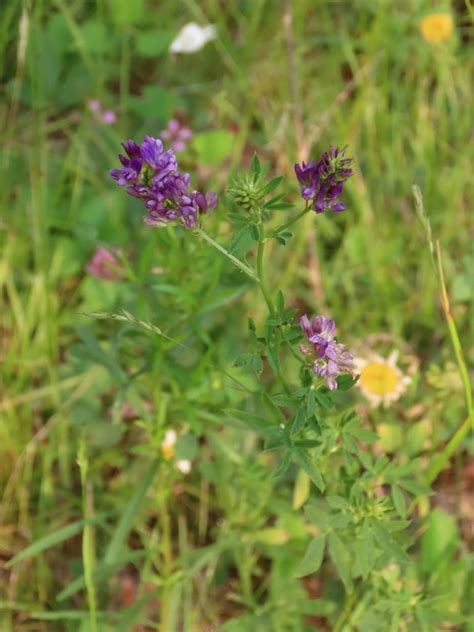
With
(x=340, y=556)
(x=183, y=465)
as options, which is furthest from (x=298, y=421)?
(x=183, y=465)

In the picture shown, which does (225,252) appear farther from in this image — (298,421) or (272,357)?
(298,421)

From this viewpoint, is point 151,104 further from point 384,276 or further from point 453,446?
point 453,446

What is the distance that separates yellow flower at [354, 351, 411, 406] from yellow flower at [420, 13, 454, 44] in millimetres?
1203

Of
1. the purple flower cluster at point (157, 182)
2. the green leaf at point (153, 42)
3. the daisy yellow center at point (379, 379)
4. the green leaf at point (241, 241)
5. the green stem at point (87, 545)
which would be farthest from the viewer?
the green leaf at point (153, 42)

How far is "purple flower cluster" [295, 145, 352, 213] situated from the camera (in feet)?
4.46

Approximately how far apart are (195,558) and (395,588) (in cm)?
51

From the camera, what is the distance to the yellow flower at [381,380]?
2299 millimetres

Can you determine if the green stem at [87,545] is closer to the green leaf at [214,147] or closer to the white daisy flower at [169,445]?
the white daisy flower at [169,445]

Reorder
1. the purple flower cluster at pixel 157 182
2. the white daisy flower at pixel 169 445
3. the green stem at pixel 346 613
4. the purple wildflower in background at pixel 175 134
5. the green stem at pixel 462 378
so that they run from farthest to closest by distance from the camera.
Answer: the purple wildflower in background at pixel 175 134 < the white daisy flower at pixel 169 445 < the green stem at pixel 346 613 < the green stem at pixel 462 378 < the purple flower cluster at pixel 157 182

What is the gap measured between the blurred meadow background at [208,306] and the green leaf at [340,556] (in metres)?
0.16

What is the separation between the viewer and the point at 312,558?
1.67 metres

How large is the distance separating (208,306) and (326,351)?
547 mm

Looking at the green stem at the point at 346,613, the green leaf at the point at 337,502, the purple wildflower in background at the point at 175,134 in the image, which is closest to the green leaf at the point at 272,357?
the green leaf at the point at 337,502

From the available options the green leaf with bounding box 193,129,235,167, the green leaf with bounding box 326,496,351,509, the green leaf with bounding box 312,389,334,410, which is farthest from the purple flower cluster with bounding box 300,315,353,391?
the green leaf with bounding box 193,129,235,167
